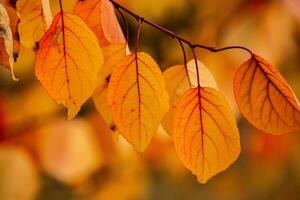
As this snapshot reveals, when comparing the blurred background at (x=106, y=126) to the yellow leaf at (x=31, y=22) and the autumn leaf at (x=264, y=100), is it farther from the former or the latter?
the autumn leaf at (x=264, y=100)

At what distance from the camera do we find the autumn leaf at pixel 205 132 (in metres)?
0.91

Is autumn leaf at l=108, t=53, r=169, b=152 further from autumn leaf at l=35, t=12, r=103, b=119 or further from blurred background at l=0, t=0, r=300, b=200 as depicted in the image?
blurred background at l=0, t=0, r=300, b=200

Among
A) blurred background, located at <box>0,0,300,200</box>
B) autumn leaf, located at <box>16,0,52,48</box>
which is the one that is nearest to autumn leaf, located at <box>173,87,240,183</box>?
autumn leaf, located at <box>16,0,52,48</box>

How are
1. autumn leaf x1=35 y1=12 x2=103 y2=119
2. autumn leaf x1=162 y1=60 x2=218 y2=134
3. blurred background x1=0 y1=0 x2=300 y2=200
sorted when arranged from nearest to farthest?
autumn leaf x1=35 y1=12 x2=103 y2=119
autumn leaf x1=162 y1=60 x2=218 y2=134
blurred background x1=0 y1=0 x2=300 y2=200

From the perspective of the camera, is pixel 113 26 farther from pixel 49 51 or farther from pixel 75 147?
pixel 75 147

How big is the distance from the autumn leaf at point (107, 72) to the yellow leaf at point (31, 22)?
74mm

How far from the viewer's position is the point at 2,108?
228cm

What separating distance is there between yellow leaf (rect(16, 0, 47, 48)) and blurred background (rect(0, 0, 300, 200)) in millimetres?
677

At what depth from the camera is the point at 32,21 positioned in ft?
3.18

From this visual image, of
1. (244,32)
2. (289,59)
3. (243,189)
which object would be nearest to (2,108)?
(244,32)

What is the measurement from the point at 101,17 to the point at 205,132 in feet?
0.55

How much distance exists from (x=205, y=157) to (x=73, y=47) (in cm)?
18

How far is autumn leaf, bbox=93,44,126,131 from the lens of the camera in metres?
0.99

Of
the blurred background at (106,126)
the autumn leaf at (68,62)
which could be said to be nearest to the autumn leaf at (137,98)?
the autumn leaf at (68,62)
